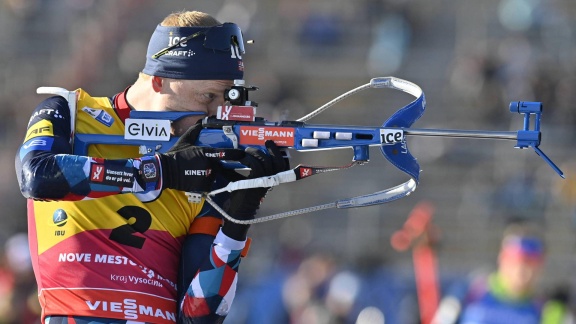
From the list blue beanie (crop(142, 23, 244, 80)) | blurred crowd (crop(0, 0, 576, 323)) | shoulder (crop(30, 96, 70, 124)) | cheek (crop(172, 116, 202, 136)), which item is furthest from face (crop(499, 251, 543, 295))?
shoulder (crop(30, 96, 70, 124))

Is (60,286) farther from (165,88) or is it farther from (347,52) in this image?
(347,52)

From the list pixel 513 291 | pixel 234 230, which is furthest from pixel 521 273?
pixel 234 230

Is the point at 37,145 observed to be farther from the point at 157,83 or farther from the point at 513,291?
the point at 513,291

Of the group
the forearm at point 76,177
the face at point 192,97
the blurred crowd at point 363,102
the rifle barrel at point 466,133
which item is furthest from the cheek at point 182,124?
the blurred crowd at point 363,102

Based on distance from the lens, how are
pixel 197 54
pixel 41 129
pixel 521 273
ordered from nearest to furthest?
pixel 41 129 → pixel 197 54 → pixel 521 273

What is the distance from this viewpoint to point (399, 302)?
1262 centimetres

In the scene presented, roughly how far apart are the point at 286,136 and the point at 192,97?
0.47m

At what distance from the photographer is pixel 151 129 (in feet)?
15.5

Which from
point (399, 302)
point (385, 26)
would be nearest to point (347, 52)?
A: point (385, 26)

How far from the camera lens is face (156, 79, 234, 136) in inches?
188

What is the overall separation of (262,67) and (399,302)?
5.22 metres

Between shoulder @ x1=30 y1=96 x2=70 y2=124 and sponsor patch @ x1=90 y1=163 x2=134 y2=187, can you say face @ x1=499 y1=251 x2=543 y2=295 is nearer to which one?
shoulder @ x1=30 y1=96 x2=70 y2=124

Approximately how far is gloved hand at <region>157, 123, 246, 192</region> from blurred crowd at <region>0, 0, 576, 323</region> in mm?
8001

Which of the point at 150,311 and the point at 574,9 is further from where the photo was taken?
the point at 574,9
